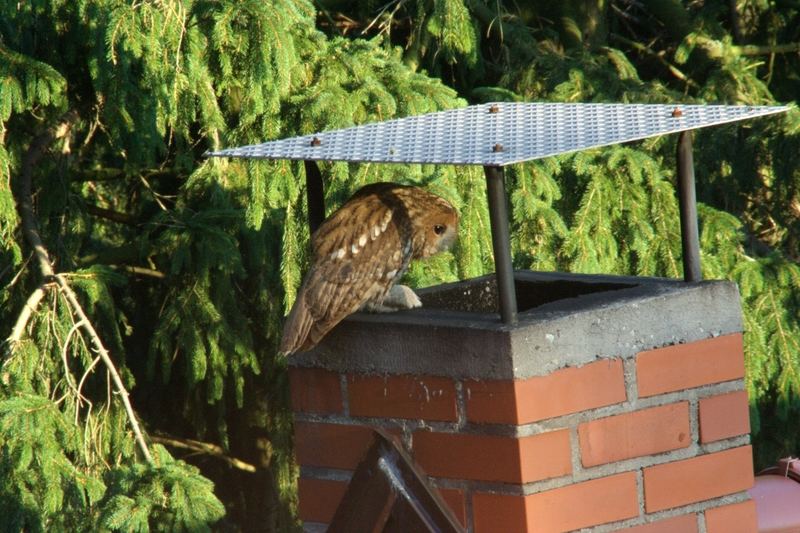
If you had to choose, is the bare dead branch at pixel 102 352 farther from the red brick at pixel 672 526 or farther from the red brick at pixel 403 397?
the red brick at pixel 672 526

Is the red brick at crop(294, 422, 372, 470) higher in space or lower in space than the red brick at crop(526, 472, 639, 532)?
higher

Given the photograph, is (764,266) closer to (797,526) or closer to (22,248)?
(797,526)

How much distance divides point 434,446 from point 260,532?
3903 millimetres

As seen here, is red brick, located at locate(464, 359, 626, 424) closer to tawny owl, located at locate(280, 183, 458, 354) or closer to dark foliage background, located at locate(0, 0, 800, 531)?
tawny owl, located at locate(280, 183, 458, 354)

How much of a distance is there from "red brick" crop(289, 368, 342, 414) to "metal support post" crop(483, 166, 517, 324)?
0.39m

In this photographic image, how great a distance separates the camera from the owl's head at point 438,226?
294 cm

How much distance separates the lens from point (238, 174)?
4.53m

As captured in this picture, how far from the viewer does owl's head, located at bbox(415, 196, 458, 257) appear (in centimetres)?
294

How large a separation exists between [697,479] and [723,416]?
0.12 meters

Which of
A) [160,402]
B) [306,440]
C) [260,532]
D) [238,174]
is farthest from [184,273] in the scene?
[306,440]

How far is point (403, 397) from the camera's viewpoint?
2.11m

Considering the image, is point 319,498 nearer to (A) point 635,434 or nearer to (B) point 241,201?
(A) point 635,434

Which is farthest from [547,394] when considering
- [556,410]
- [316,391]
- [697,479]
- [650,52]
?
[650,52]

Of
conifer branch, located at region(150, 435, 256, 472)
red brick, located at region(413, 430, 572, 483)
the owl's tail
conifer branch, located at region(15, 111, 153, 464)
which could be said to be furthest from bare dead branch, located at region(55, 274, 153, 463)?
red brick, located at region(413, 430, 572, 483)
